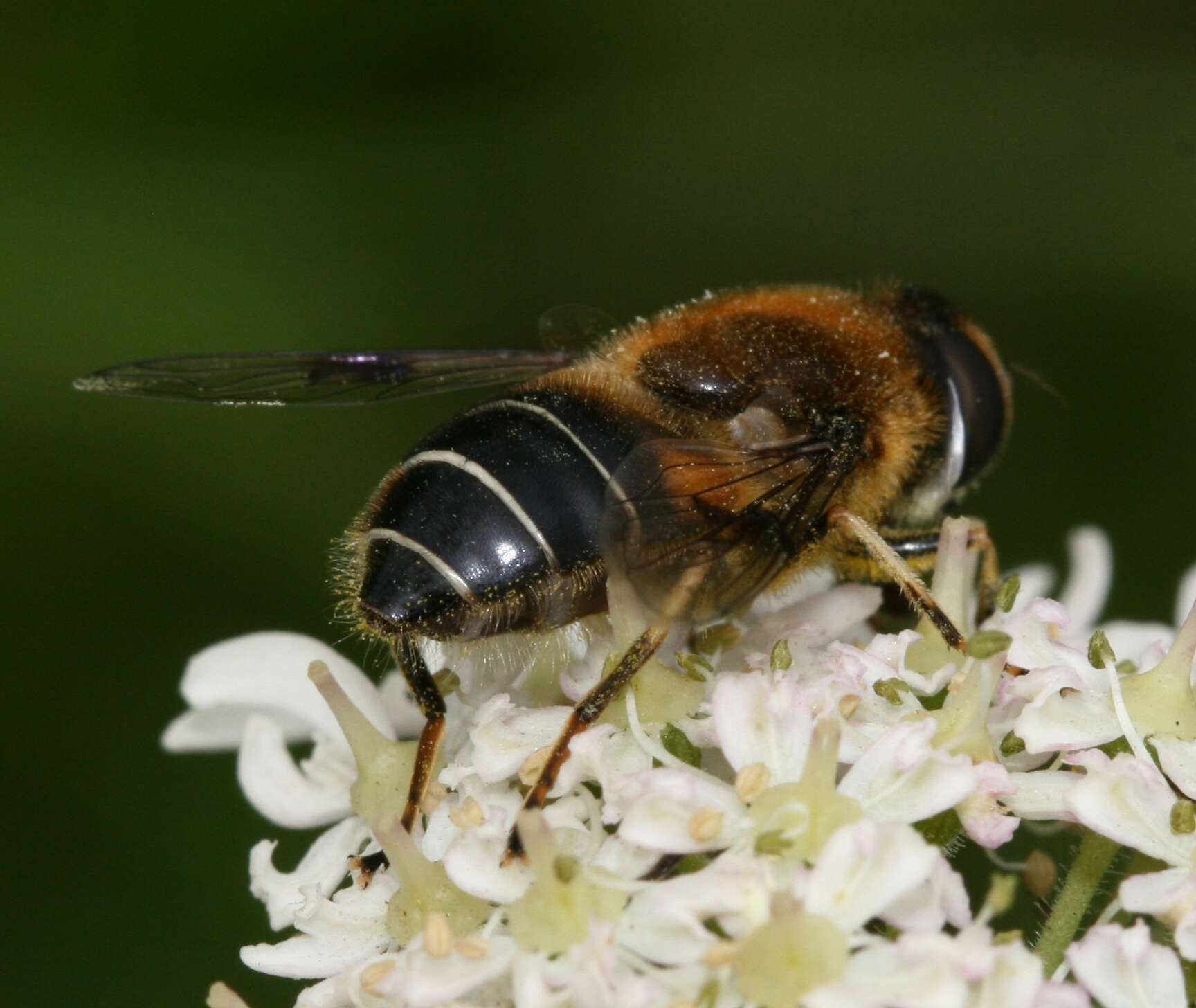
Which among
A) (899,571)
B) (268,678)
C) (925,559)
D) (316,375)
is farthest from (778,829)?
(316,375)

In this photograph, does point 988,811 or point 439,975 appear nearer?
point 439,975

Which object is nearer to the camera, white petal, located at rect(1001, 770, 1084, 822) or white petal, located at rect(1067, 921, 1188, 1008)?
white petal, located at rect(1067, 921, 1188, 1008)

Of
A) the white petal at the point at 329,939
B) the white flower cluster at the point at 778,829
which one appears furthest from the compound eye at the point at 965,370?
the white petal at the point at 329,939

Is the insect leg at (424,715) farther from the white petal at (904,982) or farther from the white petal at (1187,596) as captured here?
the white petal at (1187,596)

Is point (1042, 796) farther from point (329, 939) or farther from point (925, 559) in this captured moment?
point (329, 939)

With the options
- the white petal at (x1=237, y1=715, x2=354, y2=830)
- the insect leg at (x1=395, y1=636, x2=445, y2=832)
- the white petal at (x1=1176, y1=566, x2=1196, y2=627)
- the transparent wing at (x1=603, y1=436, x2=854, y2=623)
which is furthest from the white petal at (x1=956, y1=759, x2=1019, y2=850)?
the white petal at (x1=1176, y1=566, x2=1196, y2=627)

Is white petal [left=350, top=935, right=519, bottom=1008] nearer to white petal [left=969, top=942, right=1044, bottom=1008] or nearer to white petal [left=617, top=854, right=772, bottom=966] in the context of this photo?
white petal [left=617, top=854, right=772, bottom=966]
